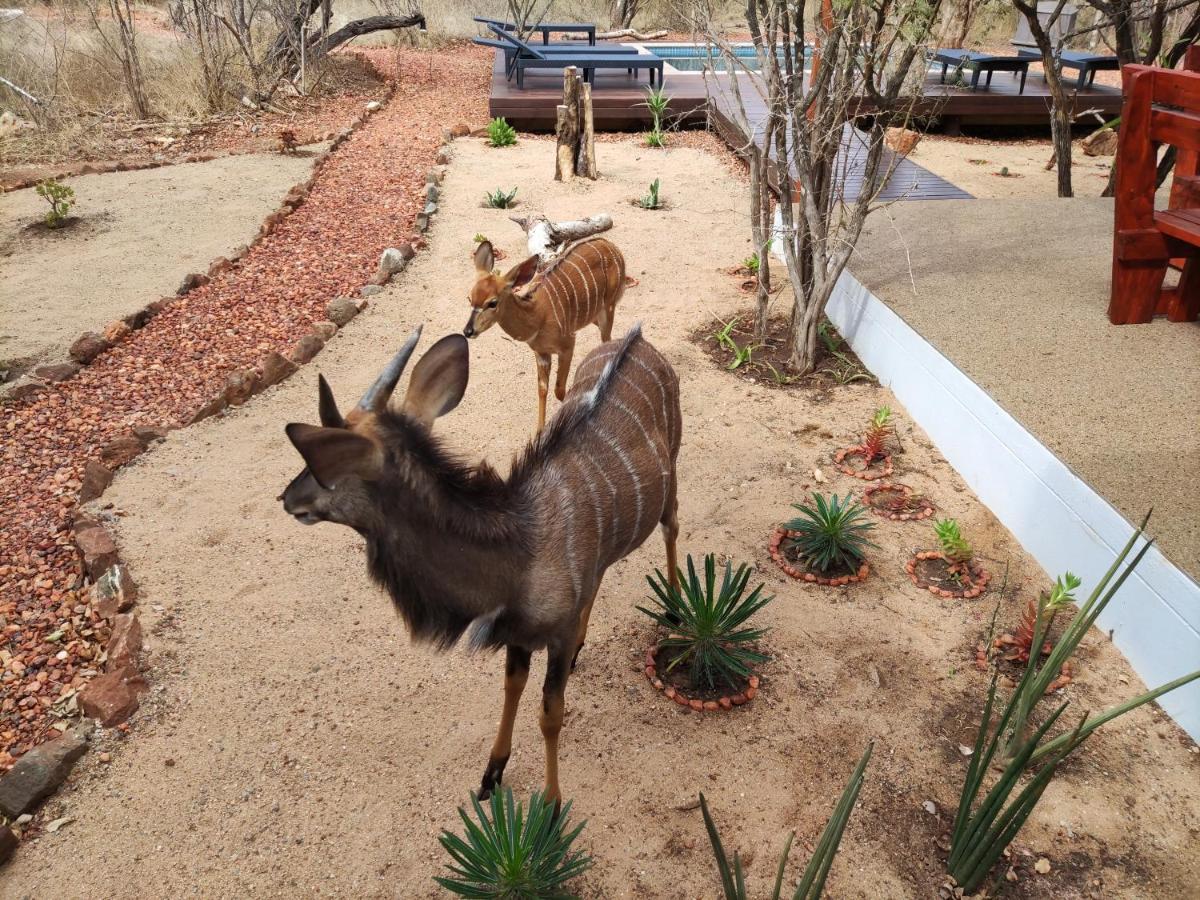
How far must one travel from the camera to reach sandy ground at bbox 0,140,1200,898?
2.52 metres

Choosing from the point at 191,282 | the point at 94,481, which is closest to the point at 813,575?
the point at 94,481

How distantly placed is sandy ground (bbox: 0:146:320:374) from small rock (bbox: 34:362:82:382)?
36cm

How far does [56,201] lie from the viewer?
7.62m

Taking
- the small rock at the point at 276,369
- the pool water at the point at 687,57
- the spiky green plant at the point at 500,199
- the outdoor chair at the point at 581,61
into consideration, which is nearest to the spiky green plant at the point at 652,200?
the spiky green plant at the point at 500,199

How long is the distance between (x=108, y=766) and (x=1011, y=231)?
6098 millimetres

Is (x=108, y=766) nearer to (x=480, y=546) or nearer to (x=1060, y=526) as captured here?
(x=480, y=546)

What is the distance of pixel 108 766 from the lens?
2811 millimetres

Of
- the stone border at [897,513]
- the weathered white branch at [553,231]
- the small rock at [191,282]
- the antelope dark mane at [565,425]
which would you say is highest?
the antelope dark mane at [565,425]

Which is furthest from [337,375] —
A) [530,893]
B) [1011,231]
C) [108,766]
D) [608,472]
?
[1011,231]

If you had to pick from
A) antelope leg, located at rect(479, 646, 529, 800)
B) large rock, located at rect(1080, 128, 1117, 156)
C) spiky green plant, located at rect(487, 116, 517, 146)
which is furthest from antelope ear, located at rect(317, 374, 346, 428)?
large rock, located at rect(1080, 128, 1117, 156)

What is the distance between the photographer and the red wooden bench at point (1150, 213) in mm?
4176

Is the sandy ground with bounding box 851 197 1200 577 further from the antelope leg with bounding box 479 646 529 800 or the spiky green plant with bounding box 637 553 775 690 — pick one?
the antelope leg with bounding box 479 646 529 800

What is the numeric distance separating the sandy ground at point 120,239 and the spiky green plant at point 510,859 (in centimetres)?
478

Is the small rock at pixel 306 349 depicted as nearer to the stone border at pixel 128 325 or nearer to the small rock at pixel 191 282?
the stone border at pixel 128 325
